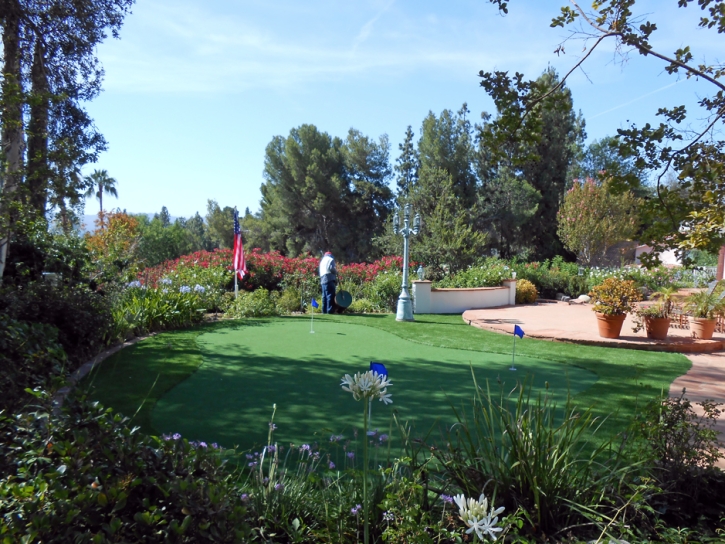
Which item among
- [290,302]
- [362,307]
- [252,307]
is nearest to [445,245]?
[362,307]

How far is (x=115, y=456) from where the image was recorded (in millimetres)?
1728

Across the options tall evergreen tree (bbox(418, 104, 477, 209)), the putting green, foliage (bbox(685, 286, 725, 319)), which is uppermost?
tall evergreen tree (bbox(418, 104, 477, 209))

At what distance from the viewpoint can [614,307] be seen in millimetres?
9320

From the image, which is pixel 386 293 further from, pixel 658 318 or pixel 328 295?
pixel 658 318

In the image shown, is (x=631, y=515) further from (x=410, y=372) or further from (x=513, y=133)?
(x=410, y=372)

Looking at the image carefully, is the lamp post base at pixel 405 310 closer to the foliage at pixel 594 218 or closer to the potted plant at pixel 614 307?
the potted plant at pixel 614 307

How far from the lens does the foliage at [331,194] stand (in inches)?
1430

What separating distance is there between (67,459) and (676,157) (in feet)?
11.4

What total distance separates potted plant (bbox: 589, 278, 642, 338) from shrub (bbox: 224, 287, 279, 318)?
721 cm

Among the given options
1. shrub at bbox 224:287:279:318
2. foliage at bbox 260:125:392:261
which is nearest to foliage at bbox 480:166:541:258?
foliage at bbox 260:125:392:261

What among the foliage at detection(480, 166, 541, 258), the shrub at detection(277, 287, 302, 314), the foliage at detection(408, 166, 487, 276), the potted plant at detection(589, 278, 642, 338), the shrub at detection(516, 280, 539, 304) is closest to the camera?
the potted plant at detection(589, 278, 642, 338)

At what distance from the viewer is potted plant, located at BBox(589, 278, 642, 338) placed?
30.5 feet

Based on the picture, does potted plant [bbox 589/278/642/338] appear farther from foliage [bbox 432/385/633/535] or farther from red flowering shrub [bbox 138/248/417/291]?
red flowering shrub [bbox 138/248/417/291]

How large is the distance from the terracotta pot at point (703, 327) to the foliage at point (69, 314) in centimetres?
968
